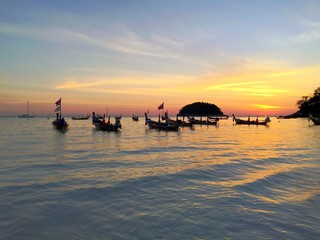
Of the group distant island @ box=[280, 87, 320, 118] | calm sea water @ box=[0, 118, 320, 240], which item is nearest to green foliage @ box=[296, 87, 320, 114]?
distant island @ box=[280, 87, 320, 118]

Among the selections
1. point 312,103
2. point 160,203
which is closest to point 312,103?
point 312,103

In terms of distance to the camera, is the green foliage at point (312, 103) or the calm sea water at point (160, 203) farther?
the green foliage at point (312, 103)

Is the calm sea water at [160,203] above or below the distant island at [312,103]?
below

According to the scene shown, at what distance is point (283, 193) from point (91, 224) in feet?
25.6

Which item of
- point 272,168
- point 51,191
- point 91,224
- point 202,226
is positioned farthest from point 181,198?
point 272,168

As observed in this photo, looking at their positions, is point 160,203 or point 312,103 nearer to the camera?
point 160,203

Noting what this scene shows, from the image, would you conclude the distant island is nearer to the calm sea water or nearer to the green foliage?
the green foliage

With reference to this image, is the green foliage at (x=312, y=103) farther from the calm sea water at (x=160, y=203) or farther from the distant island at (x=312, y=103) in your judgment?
the calm sea water at (x=160, y=203)

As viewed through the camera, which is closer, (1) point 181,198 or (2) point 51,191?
(1) point 181,198

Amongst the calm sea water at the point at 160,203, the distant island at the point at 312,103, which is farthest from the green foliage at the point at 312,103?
the calm sea water at the point at 160,203

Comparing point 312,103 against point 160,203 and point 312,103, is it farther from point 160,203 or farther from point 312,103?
point 160,203

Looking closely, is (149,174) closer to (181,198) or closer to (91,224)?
(181,198)

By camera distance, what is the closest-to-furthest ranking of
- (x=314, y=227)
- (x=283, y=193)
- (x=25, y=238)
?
(x=25, y=238), (x=314, y=227), (x=283, y=193)

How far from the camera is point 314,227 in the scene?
7734 millimetres
